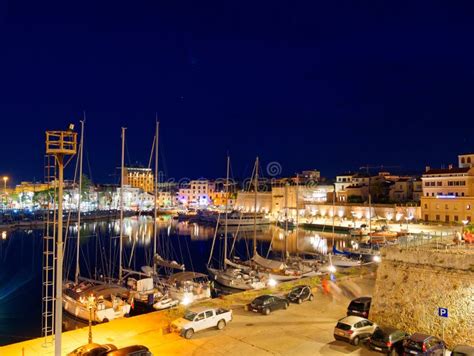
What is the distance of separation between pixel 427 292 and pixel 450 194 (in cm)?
5079

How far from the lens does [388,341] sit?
39.8ft

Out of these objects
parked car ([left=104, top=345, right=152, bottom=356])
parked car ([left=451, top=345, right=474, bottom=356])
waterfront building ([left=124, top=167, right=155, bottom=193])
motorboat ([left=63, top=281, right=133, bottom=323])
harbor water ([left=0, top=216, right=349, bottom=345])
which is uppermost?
waterfront building ([left=124, top=167, right=155, bottom=193])

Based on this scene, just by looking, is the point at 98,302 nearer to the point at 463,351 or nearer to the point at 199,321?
the point at 199,321

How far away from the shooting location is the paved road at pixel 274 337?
1251cm

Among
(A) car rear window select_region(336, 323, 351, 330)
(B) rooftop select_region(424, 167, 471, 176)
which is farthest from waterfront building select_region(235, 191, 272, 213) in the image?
(A) car rear window select_region(336, 323, 351, 330)

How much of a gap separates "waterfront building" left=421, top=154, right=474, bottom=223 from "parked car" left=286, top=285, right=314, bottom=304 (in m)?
43.6

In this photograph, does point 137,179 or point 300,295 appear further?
point 137,179

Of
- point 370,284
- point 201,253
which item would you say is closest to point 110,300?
point 370,284

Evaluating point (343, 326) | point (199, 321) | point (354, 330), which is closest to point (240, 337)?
point (199, 321)

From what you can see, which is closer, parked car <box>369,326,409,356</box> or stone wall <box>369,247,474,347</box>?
parked car <box>369,326,409,356</box>

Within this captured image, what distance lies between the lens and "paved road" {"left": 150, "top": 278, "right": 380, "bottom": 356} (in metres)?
12.5

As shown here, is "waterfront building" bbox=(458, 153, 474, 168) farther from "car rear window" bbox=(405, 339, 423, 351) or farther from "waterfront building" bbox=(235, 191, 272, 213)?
"car rear window" bbox=(405, 339, 423, 351)

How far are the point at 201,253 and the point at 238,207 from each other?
6313 cm

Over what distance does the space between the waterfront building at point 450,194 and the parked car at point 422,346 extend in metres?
48.3
